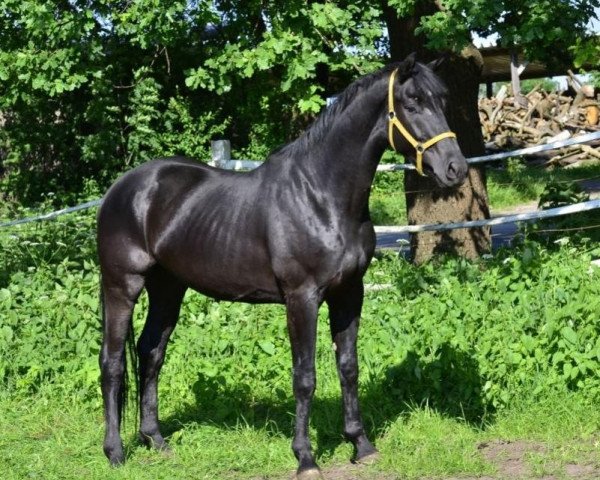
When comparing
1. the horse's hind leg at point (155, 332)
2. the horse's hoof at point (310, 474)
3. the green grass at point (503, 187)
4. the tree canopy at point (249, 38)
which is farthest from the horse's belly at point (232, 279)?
the green grass at point (503, 187)

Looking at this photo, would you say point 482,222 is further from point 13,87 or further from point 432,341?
point 13,87

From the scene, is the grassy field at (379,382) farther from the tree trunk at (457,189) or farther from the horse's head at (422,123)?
the horse's head at (422,123)

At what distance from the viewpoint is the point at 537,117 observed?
27.4 m

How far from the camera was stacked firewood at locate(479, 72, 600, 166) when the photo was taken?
25.8 meters

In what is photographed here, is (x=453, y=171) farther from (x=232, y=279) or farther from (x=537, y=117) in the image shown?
(x=537, y=117)

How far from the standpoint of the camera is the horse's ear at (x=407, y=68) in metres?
5.00

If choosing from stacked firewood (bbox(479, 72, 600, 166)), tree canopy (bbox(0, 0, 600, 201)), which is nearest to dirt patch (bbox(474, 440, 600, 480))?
tree canopy (bbox(0, 0, 600, 201))

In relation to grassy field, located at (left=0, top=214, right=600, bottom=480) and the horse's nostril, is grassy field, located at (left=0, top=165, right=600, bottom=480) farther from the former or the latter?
the horse's nostril

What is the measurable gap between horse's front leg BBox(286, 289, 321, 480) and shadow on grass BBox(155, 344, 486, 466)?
669 millimetres

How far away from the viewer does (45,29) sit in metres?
9.11

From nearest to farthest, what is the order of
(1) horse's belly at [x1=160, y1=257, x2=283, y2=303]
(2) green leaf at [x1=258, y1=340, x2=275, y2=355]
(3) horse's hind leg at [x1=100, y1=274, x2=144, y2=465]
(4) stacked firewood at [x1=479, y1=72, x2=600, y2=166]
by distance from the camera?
(1) horse's belly at [x1=160, y1=257, x2=283, y2=303], (3) horse's hind leg at [x1=100, y1=274, x2=144, y2=465], (2) green leaf at [x1=258, y1=340, x2=275, y2=355], (4) stacked firewood at [x1=479, y1=72, x2=600, y2=166]

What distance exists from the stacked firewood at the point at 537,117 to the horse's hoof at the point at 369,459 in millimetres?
19788

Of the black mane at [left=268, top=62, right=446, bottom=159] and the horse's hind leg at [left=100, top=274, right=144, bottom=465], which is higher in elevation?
the black mane at [left=268, top=62, right=446, bottom=159]

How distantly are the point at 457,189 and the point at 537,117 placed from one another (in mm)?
18484
